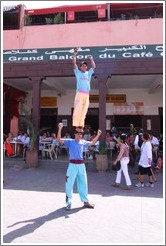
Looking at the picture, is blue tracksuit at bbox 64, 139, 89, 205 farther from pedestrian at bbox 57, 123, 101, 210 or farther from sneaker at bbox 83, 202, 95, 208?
sneaker at bbox 83, 202, 95, 208

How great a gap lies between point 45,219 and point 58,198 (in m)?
1.77

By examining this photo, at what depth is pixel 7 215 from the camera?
6336 mm

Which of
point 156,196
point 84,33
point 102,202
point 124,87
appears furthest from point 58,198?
point 124,87

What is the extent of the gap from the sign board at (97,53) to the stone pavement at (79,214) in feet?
16.4

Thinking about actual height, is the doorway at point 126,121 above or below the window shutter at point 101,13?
below

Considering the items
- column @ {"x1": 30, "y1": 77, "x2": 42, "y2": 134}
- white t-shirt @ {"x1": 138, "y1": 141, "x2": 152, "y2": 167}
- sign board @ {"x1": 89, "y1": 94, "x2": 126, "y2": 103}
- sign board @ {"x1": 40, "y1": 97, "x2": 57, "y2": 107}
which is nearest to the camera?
white t-shirt @ {"x1": 138, "y1": 141, "x2": 152, "y2": 167}

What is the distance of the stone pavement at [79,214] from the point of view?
201 inches

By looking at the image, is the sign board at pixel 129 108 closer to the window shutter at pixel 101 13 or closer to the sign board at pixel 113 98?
the sign board at pixel 113 98

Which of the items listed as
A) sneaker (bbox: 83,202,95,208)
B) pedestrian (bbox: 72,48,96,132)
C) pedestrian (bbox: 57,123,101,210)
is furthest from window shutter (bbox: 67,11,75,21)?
sneaker (bbox: 83,202,95,208)

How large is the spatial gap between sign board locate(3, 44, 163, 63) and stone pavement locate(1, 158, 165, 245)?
16.4 feet

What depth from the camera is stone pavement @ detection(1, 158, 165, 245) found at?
5.10 metres

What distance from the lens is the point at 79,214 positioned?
644 centimetres

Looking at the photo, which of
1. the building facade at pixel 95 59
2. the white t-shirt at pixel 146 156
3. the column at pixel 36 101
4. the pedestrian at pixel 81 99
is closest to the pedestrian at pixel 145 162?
the white t-shirt at pixel 146 156

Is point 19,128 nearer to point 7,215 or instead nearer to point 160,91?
point 160,91
